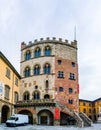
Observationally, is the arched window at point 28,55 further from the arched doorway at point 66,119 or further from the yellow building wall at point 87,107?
the yellow building wall at point 87,107

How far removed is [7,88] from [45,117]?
9.95m

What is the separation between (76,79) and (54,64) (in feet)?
20.0

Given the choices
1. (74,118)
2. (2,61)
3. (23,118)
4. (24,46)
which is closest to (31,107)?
(23,118)

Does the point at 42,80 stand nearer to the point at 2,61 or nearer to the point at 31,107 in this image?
the point at 31,107

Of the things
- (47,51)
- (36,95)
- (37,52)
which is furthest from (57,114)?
(37,52)

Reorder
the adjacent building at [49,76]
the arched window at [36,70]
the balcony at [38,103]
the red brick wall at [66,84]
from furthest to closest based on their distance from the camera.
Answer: the arched window at [36,70] → the red brick wall at [66,84] → the adjacent building at [49,76] → the balcony at [38,103]

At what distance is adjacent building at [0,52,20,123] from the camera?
3656 centimetres

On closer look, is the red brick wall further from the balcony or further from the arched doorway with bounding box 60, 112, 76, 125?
the balcony

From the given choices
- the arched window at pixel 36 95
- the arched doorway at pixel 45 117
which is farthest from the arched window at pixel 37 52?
the arched doorway at pixel 45 117

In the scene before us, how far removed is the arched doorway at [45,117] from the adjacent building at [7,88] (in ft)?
18.8

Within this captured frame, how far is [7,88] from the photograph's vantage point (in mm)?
39844

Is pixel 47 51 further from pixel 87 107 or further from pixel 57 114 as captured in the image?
pixel 87 107

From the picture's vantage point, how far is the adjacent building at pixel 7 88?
3656 cm

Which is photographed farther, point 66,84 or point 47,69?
point 47,69
